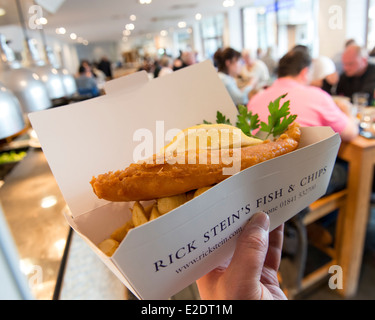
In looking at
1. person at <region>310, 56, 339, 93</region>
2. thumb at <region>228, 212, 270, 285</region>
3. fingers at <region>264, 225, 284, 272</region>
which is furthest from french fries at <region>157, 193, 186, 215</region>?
person at <region>310, 56, 339, 93</region>

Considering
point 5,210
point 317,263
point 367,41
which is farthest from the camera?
point 367,41

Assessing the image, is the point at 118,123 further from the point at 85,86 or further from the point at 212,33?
the point at 212,33

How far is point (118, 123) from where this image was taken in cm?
77

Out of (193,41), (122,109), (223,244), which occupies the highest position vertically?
(193,41)

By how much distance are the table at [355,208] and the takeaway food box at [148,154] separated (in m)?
1.37

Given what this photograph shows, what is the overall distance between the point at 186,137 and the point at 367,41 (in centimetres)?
761

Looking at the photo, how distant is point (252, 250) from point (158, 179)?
0.92ft

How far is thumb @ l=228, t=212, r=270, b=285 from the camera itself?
25.4 inches

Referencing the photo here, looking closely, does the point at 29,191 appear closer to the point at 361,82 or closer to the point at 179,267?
the point at 179,267

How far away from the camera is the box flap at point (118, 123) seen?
27.2 inches

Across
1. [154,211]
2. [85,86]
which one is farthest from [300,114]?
[85,86]

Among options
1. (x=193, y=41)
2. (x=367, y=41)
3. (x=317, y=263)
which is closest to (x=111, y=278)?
(x=317, y=263)

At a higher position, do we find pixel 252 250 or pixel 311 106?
pixel 311 106

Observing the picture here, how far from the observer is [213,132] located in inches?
27.0
